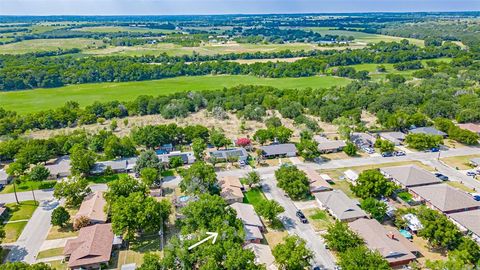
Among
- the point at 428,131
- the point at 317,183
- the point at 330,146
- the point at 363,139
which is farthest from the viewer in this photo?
the point at 428,131

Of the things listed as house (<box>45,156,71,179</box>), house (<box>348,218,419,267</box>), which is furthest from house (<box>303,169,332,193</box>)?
house (<box>45,156,71,179</box>)

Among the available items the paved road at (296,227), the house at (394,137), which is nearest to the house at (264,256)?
the paved road at (296,227)

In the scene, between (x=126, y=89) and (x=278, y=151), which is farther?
(x=126, y=89)

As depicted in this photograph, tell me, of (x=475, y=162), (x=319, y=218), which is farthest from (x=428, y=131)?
(x=319, y=218)

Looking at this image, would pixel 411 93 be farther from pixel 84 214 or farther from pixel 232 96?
pixel 84 214

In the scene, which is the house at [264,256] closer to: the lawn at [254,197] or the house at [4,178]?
the lawn at [254,197]

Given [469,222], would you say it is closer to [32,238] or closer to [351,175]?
[351,175]

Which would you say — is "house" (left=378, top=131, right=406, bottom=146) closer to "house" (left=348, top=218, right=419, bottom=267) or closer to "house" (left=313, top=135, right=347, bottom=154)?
"house" (left=313, top=135, right=347, bottom=154)
